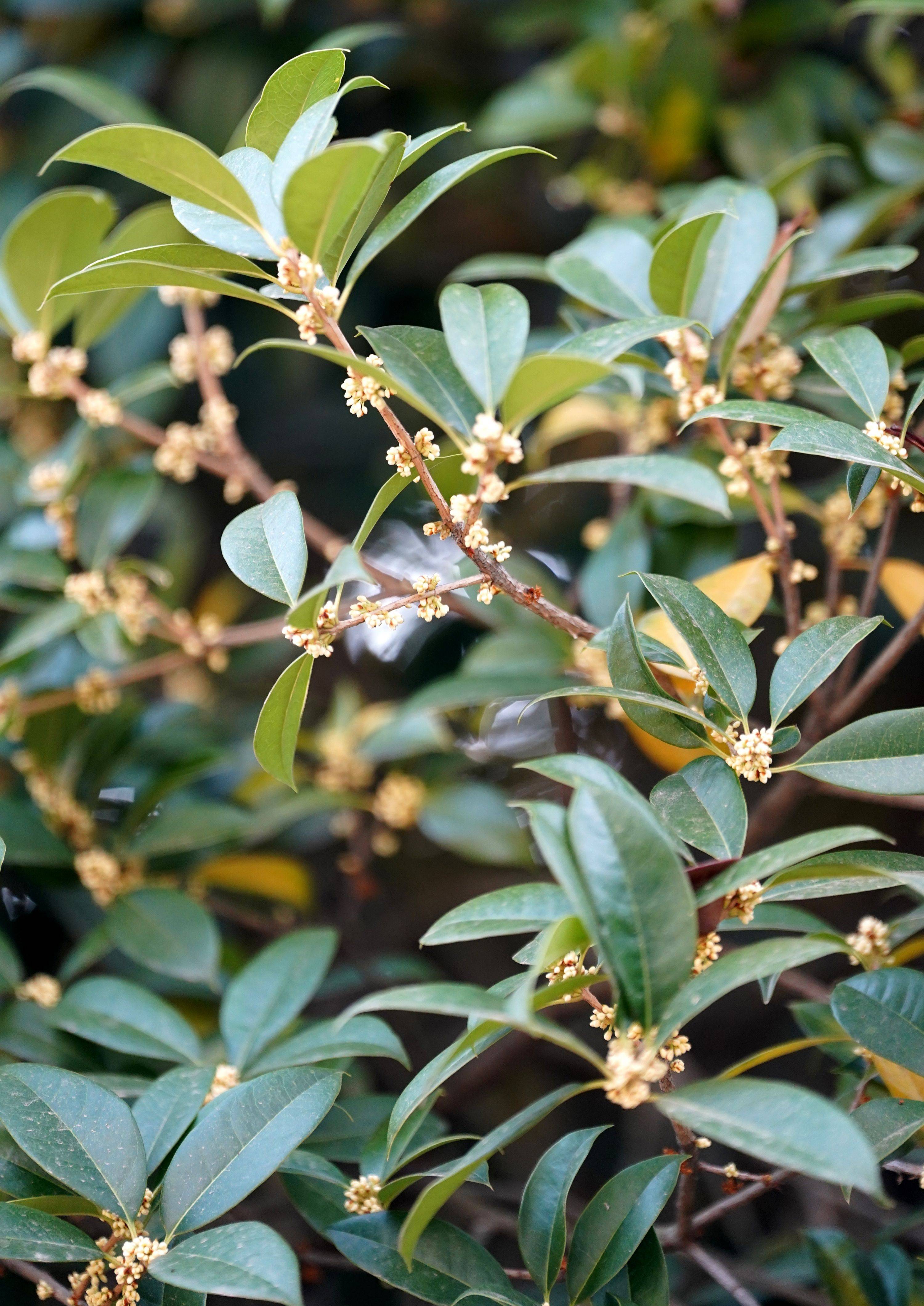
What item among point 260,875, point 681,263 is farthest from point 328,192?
point 260,875

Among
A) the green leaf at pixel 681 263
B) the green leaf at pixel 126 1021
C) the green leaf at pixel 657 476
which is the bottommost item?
the green leaf at pixel 126 1021

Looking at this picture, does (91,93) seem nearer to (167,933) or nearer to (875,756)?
(167,933)

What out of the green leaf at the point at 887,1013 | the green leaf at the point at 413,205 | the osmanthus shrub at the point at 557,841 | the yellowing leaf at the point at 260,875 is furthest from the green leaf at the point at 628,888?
the yellowing leaf at the point at 260,875

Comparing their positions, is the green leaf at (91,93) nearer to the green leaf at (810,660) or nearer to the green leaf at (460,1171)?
the green leaf at (810,660)

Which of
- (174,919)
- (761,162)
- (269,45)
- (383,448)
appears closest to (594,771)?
(174,919)

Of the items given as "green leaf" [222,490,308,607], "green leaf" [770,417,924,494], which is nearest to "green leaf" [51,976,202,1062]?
"green leaf" [222,490,308,607]

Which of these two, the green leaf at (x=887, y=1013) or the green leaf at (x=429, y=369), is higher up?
the green leaf at (x=429, y=369)

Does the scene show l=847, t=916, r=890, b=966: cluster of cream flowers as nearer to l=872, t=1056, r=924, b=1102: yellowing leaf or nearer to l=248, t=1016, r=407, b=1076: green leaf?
l=872, t=1056, r=924, b=1102: yellowing leaf
